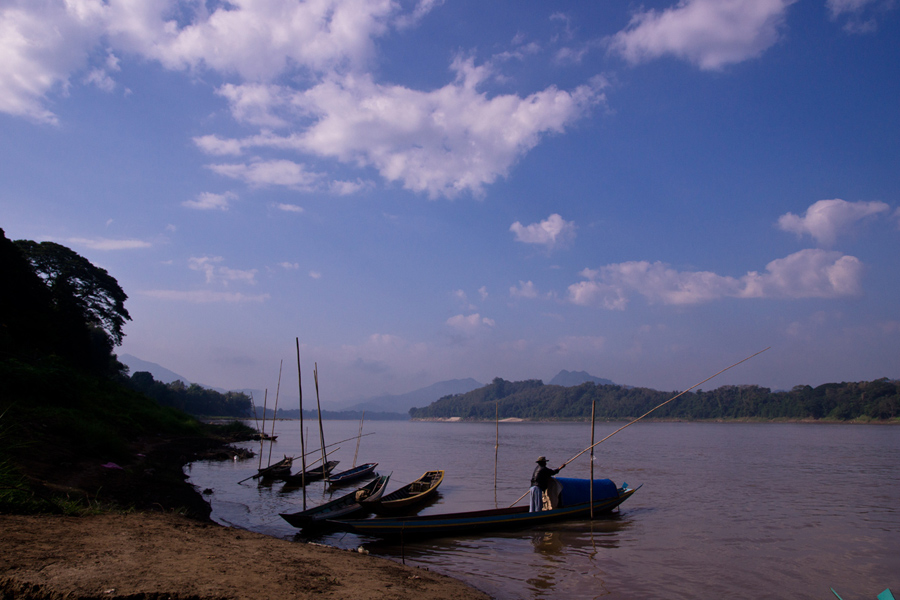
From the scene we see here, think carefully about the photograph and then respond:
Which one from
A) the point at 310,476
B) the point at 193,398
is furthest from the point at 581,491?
the point at 193,398

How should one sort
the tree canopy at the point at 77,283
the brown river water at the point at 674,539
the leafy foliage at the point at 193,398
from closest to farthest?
the brown river water at the point at 674,539, the tree canopy at the point at 77,283, the leafy foliage at the point at 193,398

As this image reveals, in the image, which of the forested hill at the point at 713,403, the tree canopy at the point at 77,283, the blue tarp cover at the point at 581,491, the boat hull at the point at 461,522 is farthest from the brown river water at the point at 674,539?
the forested hill at the point at 713,403

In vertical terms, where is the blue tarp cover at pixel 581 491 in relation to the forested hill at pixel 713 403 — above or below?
above

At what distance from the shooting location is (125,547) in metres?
6.58

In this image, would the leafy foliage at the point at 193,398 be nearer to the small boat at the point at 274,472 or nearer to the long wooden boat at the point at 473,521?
the small boat at the point at 274,472

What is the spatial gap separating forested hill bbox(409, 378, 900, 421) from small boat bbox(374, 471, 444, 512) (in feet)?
185

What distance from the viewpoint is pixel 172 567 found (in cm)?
605

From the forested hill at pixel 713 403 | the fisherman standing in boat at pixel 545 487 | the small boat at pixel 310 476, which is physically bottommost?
the forested hill at pixel 713 403

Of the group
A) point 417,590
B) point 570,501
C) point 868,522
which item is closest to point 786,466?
point 868,522

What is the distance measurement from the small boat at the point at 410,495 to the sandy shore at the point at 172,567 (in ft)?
14.7

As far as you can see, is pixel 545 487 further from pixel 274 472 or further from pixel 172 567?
pixel 274 472

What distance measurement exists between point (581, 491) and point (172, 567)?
1051 centimetres

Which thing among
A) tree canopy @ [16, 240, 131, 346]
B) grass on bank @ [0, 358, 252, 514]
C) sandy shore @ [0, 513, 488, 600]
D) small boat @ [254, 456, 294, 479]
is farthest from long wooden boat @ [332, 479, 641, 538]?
tree canopy @ [16, 240, 131, 346]

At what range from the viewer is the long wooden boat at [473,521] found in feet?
34.3
